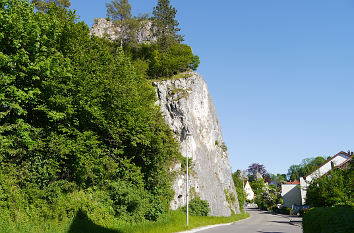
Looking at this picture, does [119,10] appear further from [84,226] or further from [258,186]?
[258,186]

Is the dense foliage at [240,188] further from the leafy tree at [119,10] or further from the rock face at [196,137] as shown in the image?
the leafy tree at [119,10]

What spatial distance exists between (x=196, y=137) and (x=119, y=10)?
68.8 ft

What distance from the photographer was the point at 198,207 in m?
29.2

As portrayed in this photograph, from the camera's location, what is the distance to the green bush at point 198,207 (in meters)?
28.8

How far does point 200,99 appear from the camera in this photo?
3916 cm

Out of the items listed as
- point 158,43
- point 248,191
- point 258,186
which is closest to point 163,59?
point 158,43

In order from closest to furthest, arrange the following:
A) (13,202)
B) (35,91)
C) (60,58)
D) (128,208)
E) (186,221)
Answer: (13,202) < (35,91) < (60,58) < (128,208) < (186,221)

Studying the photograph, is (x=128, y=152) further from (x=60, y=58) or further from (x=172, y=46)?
(x=172, y=46)

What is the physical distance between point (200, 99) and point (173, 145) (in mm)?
14445

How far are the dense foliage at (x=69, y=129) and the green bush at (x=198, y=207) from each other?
493cm

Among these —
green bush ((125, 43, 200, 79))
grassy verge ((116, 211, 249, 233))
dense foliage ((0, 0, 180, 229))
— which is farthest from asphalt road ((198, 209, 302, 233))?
green bush ((125, 43, 200, 79))

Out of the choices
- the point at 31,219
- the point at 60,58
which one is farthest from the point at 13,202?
the point at 60,58

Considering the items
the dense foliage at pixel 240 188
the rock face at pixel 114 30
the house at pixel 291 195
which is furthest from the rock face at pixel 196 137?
the house at pixel 291 195

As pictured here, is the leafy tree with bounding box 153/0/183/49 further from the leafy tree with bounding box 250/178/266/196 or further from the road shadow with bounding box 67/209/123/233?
the leafy tree with bounding box 250/178/266/196
